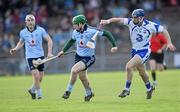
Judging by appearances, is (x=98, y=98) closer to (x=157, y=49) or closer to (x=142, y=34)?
(x=142, y=34)

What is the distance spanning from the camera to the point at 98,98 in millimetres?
23438

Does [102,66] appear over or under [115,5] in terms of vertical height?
under

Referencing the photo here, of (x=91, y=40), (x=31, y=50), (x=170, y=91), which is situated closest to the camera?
(x=91, y=40)

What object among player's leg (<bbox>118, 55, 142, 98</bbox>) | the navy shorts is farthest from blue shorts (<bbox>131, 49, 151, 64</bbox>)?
the navy shorts

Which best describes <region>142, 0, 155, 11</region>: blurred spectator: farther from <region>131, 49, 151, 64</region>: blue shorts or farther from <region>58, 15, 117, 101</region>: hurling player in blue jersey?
<region>58, 15, 117, 101</region>: hurling player in blue jersey

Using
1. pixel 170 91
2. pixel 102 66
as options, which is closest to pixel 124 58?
pixel 102 66

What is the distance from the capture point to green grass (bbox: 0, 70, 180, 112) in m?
19.3

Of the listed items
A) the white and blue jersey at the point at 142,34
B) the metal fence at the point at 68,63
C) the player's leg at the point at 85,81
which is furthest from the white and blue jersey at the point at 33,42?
the metal fence at the point at 68,63

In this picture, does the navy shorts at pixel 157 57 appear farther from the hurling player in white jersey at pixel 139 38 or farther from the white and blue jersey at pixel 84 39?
the white and blue jersey at pixel 84 39


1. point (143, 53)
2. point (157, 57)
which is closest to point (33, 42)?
point (143, 53)

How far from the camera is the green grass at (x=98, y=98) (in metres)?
19.3

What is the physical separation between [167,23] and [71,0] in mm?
5989

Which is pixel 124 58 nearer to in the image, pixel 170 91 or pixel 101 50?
pixel 101 50

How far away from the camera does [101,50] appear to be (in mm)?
42156
